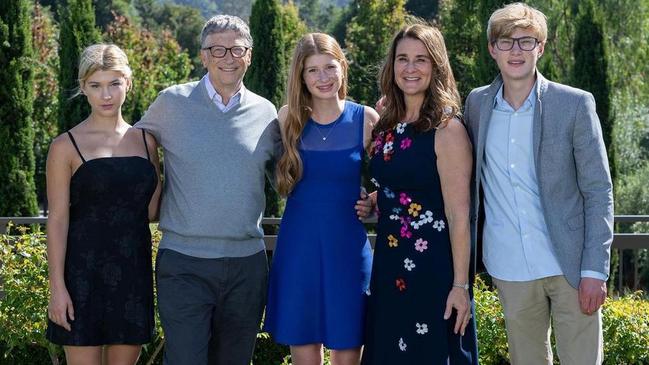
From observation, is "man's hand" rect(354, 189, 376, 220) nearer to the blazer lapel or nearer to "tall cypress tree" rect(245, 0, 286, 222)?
the blazer lapel

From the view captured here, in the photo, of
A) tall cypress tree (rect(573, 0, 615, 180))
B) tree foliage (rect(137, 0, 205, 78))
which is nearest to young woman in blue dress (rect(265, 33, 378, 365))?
tall cypress tree (rect(573, 0, 615, 180))

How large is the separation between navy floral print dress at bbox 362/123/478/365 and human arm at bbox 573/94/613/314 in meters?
0.51

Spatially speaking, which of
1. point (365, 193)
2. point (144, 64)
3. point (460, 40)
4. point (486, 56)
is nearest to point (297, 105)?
point (365, 193)

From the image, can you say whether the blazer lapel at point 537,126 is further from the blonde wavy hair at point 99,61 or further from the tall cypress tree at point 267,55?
the tall cypress tree at point 267,55

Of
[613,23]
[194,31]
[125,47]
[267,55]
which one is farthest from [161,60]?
[194,31]

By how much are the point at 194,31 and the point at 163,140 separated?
35302mm

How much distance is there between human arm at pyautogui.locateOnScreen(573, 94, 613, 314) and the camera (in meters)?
3.33

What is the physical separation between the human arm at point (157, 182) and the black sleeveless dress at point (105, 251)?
9 centimetres

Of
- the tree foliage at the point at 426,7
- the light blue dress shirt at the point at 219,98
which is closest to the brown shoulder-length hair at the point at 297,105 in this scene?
the light blue dress shirt at the point at 219,98

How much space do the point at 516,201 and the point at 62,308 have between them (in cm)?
188

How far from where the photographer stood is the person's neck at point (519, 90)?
349cm

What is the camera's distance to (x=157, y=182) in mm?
3805

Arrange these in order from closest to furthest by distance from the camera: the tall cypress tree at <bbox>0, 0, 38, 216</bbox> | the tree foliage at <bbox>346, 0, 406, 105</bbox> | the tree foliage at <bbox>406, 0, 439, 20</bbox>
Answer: the tall cypress tree at <bbox>0, 0, 38, 216</bbox>, the tree foliage at <bbox>346, 0, 406, 105</bbox>, the tree foliage at <bbox>406, 0, 439, 20</bbox>

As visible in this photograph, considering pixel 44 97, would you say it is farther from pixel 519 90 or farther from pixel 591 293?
pixel 591 293
